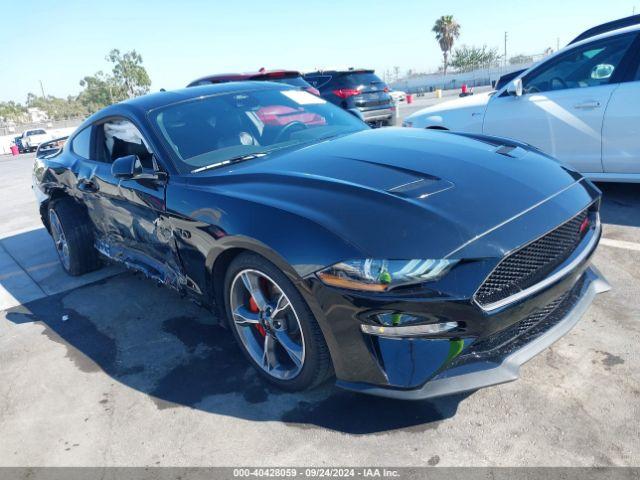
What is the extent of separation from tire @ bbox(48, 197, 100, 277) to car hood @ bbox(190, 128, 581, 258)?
2.19m

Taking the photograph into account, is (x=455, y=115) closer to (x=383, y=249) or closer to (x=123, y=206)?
(x=123, y=206)

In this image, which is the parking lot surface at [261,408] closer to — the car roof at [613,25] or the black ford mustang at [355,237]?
the black ford mustang at [355,237]

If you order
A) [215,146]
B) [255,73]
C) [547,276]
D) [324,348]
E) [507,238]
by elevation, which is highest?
[255,73]

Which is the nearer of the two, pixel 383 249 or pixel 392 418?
pixel 383 249

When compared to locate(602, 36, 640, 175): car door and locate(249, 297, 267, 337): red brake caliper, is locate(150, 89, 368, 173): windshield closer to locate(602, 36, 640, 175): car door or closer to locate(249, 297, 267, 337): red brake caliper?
locate(249, 297, 267, 337): red brake caliper

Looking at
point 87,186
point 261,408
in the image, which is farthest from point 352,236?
point 87,186

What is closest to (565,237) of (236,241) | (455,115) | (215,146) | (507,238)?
(507,238)

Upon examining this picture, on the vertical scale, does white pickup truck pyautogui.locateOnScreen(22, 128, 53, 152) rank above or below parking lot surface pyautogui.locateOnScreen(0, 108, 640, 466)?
above

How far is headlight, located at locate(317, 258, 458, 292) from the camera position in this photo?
80.1 inches

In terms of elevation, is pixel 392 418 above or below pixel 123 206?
below

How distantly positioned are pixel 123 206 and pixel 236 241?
1505 millimetres

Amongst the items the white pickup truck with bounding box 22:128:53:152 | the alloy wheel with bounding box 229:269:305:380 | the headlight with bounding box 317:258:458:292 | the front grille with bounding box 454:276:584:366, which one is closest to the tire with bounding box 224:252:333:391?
the alloy wheel with bounding box 229:269:305:380

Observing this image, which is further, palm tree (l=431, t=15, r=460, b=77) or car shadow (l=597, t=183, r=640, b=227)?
palm tree (l=431, t=15, r=460, b=77)

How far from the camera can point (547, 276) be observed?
227 centimetres
